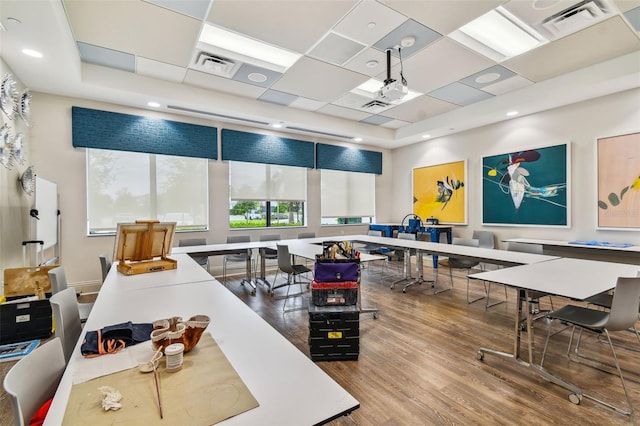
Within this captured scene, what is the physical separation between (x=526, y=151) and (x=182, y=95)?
20.1ft

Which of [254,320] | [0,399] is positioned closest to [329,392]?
[254,320]

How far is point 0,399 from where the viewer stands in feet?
6.95

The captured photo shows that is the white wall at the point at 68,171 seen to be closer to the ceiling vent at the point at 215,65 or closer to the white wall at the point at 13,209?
the white wall at the point at 13,209

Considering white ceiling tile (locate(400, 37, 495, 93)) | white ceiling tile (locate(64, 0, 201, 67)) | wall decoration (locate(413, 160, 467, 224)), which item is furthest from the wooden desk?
white ceiling tile (locate(64, 0, 201, 67))

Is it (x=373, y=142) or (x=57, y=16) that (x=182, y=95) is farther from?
(x=373, y=142)

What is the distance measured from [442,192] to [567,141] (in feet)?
8.07

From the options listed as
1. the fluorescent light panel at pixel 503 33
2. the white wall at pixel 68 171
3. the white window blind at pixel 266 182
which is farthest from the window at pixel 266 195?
the fluorescent light panel at pixel 503 33

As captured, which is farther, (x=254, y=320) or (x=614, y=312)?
(x=614, y=312)

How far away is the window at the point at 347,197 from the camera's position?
7.39 m

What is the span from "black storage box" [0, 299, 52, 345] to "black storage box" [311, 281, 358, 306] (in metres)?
2.82

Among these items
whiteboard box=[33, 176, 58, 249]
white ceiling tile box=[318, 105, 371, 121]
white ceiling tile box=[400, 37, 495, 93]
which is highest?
white ceiling tile box=[318, 105, 371, 121]

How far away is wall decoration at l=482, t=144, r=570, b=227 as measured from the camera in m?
4.99

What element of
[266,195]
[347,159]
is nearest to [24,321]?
[266,195]

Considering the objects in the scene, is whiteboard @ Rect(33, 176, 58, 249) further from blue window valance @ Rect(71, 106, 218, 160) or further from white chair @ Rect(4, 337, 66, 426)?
white chair @ Rect(4, 337, 66, 426)
